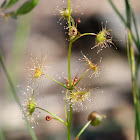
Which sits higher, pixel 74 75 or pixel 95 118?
pixel 74 75

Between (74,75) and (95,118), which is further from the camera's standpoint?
(74,75)

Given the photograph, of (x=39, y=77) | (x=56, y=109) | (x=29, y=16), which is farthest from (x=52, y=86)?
(x=39, y=77)

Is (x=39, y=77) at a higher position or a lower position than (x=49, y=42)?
lower

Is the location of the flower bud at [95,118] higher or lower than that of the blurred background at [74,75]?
lower

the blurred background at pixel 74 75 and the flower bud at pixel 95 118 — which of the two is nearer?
the flower bud at pixel 95 118

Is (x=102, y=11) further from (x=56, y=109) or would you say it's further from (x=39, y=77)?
(x=39, y=77)

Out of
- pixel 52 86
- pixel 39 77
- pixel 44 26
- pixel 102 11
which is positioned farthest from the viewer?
pixel 44 26

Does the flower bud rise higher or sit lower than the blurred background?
lower

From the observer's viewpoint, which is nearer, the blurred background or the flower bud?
the flower bud
